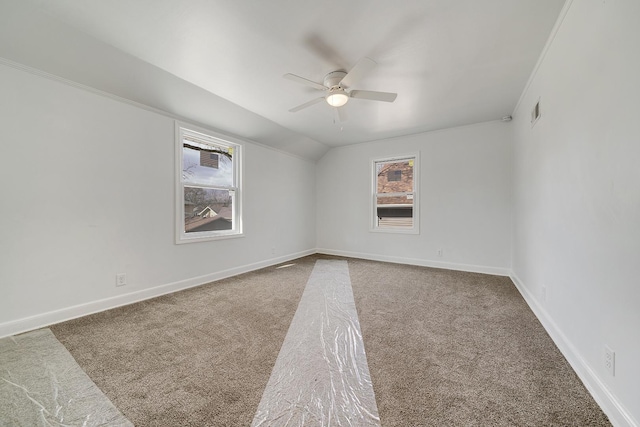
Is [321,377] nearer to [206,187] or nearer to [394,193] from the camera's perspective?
[206,187]

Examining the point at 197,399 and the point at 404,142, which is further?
the point at 404,142

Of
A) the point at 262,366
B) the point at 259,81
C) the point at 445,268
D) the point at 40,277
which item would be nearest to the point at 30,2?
the point at 259,81

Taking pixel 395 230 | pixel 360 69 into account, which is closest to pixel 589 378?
pixel 360 69

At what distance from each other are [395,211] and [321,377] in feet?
12.4

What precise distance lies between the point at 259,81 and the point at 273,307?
2.46 metres

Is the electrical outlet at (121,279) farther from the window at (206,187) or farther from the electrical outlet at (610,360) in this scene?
the electrical outlet at (610,360)

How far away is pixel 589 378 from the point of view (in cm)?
138

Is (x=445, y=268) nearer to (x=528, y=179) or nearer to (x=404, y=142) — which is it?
(x=528, y=179)

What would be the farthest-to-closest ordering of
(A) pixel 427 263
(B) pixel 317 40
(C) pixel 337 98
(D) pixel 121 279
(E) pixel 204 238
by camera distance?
(A) pixel 427 263
(E) pixel 204 238
(D) pixel 121 279
(C) pixel 337 98
(B) pixel 317 40

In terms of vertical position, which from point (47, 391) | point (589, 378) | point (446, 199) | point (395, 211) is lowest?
point (47, 391)

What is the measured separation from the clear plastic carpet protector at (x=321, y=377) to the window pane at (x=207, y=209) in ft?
6.76

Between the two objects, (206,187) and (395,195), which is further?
(395,195)

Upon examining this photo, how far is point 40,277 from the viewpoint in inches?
84.1

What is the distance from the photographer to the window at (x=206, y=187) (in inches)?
126
